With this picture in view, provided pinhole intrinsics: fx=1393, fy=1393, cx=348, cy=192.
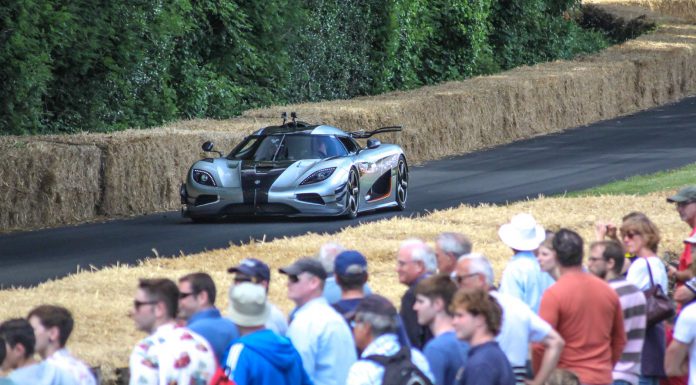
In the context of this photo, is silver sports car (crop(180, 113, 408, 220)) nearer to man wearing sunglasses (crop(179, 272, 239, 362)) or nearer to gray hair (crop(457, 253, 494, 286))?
gray hair (crop(457, 253, 494, 286))

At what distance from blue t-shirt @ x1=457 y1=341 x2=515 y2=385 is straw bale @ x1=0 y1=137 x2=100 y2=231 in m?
14.8

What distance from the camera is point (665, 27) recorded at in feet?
176

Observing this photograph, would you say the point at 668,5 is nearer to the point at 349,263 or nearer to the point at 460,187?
the point at 460,187

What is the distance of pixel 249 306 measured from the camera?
7.16m

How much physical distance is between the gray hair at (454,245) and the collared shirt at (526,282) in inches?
15.6

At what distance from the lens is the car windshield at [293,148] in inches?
823

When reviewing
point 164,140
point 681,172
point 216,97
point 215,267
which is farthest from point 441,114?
point 215,267

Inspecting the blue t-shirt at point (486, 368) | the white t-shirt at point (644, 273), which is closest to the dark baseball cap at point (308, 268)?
the blue t-shirt at point (486, 368)

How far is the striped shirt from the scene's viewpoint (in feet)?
29.1

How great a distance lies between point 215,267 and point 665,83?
32.8 meters

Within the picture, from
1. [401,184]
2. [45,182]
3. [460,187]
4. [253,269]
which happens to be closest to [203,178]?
[45,182]

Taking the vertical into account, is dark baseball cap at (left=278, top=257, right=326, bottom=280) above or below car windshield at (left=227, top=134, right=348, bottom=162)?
above

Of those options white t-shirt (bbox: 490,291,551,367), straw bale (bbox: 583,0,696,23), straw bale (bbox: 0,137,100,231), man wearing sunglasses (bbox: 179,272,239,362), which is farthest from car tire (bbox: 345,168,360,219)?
straw bale (bbox: 583,0,696,23)

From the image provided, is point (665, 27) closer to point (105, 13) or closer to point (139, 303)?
point (105, 13)
